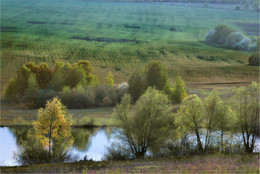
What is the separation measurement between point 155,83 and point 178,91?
231 centimetres

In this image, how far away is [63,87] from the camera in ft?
75.6

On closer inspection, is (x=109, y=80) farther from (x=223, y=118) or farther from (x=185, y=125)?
(x=223, y=118)

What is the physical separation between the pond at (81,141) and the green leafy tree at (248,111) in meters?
0.66

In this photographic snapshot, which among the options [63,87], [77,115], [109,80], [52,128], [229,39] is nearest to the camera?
[52,128]

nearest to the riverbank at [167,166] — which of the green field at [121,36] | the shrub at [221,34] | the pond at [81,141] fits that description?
the pond at [81,141]

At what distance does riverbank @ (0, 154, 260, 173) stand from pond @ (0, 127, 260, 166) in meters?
2.10

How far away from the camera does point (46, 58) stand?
1022 inches

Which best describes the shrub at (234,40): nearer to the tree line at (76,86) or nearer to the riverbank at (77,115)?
the riverbank at (77,115)

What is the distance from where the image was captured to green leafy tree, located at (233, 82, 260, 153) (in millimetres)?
16766

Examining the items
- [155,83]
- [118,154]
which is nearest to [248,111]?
[118,154]

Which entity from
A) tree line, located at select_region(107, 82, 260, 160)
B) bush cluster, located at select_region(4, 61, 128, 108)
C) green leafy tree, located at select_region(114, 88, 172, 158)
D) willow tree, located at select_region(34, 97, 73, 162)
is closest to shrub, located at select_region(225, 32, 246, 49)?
bush cluster, located at select_region(4, 61, 128, 108)

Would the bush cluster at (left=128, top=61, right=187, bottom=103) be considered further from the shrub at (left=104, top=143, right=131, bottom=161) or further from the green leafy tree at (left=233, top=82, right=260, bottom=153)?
the shrub at (left=104, top=143, right=131, bottom=161)

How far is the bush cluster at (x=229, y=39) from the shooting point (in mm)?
27344

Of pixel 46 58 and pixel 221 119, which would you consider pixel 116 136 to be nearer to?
pixel 221 119
